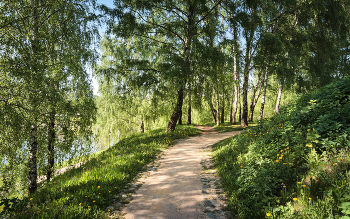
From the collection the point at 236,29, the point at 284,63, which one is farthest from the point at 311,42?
the point at 236,29

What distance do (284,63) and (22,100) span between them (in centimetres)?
1557

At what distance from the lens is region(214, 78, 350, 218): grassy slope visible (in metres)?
3.23

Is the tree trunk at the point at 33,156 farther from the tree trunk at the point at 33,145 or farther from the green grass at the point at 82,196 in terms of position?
the green grass at the point at 82,196

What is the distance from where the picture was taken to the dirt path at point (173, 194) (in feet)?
13.2

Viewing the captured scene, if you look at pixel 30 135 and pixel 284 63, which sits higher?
pixel 284 63

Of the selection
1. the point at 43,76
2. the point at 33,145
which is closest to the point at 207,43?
the point at 43,76

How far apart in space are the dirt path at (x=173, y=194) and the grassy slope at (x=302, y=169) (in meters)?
0.74

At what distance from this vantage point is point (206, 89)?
12.3 m

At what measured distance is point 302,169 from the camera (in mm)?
4297

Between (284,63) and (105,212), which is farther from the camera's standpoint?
(284,63)

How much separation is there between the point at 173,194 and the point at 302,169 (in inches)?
122

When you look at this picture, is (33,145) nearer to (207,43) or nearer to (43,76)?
(43,76)

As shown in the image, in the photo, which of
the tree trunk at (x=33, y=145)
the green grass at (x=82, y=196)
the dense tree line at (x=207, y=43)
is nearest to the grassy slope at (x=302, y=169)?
the green grass at (x=82, y=196)

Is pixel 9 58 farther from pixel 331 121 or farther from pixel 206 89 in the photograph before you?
pixel 206 89
